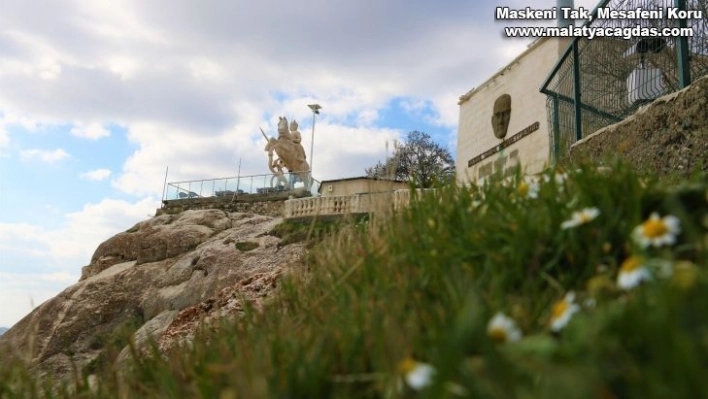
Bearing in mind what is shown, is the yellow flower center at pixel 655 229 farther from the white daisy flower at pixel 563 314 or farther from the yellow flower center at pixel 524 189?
the yellow flower center at pixel 524 189

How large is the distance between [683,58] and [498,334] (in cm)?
476

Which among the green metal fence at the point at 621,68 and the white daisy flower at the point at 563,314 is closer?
the white daisy flower at the point at 563,314

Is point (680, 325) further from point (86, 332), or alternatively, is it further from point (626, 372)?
point (86, 332)

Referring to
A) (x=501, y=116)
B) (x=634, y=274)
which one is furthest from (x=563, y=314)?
(x=501, y=116)

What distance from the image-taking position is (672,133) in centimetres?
511

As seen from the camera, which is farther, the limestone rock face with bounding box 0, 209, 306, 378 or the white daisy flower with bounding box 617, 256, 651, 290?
the limestone rock face with bounding box 0, 209, 306, 378

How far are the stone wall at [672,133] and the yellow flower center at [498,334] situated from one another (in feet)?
11.3

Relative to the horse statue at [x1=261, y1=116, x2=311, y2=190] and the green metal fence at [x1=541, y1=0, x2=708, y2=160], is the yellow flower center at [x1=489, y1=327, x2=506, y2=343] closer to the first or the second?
the green metal fence at [x1=541, y1=0, x2=708, y2=160]

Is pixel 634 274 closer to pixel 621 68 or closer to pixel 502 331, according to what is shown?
pixel 502 331

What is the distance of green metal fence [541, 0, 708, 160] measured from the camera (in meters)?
5.43

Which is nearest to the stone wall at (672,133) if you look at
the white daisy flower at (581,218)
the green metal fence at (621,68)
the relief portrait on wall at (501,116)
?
the green metal fence at (621,68)

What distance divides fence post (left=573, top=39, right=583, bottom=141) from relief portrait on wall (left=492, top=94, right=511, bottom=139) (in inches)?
548

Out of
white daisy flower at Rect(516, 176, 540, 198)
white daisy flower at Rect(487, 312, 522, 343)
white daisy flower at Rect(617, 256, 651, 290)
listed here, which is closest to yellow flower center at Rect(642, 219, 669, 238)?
white daisy flower at Rect(617, 256, 651, 290)

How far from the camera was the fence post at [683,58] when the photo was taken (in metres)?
5.21
